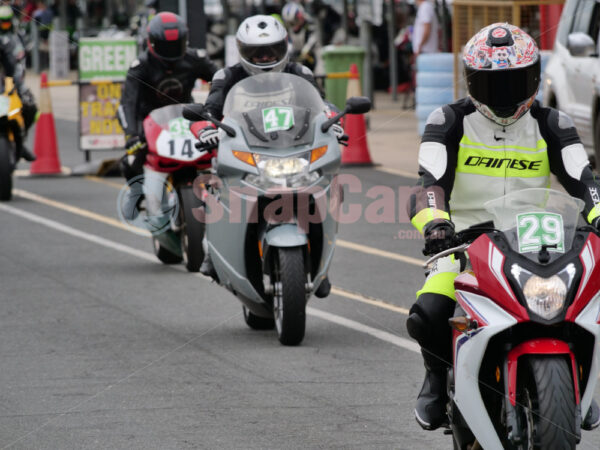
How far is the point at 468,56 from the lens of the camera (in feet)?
17.6

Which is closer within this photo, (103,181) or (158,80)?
(158,80)

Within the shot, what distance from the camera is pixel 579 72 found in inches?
588

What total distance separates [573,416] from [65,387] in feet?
10.7

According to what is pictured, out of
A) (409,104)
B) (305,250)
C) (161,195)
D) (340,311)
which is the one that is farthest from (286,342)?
(409,104)

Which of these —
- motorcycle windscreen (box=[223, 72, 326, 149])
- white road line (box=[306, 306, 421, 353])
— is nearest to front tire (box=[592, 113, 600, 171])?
white road line (box=[306, 306, 421, 353])

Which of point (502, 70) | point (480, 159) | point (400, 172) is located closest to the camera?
point (502, 70)

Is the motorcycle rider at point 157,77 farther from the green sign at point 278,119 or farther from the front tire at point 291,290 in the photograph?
the front tire at point 291,290

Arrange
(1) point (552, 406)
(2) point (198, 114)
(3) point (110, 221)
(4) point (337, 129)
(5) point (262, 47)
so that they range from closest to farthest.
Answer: (1) point (552, 406) < (2) point (198, 114) < (4) point (337, 129) < (5) point (262, 47) < (3) point (110, 221)

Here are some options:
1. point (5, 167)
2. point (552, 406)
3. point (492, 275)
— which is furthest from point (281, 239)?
point (5, 167)

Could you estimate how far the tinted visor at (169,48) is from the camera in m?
11.0

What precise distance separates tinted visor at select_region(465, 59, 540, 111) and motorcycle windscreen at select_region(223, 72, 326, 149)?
271 cm

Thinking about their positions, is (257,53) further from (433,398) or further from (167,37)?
(433,398)

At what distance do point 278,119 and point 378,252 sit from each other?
147 inches

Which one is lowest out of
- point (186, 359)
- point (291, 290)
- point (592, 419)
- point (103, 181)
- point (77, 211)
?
point (103, 181)
